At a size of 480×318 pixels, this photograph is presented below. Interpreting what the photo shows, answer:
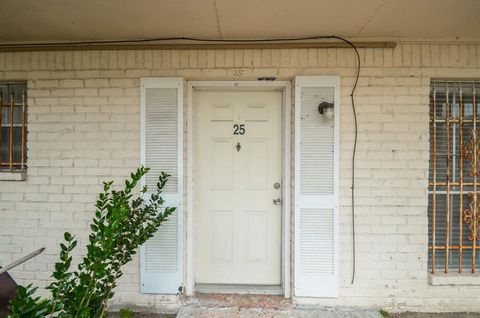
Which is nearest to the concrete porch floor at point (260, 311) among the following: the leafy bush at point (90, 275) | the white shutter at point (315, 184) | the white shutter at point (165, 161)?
the white shutter at point (315, 184)

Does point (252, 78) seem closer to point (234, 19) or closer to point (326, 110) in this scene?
point (234, 19)

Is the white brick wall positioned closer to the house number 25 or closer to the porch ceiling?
the porch ceiling

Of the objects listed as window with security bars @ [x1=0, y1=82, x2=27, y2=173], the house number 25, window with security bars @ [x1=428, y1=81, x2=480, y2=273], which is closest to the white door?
the house number 25

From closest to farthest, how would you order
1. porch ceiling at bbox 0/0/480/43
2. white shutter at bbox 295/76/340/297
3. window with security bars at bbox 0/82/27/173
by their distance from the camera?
1. porch ceiling at bbox 0/0/480/43
2. white shutter at bbox 295/76/340/297
3. window with security bars at bbox 0/82/27/173

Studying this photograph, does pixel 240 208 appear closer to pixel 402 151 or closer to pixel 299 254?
pixel 299 254

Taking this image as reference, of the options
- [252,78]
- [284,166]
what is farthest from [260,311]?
[252,78]

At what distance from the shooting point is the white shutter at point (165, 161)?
3.28 metres

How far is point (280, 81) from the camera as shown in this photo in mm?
3359

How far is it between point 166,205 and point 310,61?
2.04m

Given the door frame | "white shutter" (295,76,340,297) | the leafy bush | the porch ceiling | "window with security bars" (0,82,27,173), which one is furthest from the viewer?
"window with security bars" (0,82,27,173)

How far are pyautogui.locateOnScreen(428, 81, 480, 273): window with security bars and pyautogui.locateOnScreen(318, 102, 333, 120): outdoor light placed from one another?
1084mm

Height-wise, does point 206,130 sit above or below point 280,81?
below

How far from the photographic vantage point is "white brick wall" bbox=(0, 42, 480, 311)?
322cm

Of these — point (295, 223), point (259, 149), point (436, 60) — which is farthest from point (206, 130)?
point (436, 60)
